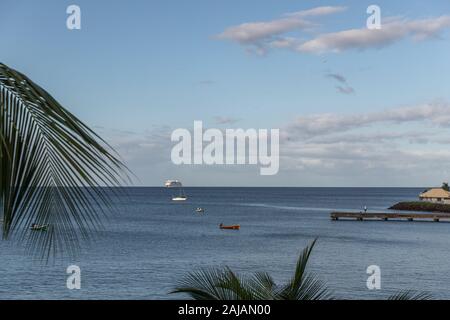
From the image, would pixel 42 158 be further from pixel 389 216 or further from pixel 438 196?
pixel 438 196

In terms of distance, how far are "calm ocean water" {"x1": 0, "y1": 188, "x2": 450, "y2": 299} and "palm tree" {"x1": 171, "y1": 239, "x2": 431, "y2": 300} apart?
22387 mm

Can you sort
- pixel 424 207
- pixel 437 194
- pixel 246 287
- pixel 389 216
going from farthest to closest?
1. pixel 437 194
2. pixel 424 207
3. pixel 389 216
4. pixel 246 287

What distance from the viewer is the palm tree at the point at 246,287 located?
16.1ft

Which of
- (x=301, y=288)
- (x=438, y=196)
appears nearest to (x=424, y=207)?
(x=438, y=196)

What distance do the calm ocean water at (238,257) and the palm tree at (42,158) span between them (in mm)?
24590

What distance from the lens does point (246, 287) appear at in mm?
5109

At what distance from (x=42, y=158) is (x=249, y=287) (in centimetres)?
295

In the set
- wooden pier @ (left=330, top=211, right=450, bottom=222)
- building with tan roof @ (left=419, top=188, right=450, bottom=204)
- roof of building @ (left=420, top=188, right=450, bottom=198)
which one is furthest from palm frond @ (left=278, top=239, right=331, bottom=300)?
roof of building @ (left=420, top=188, right=450, bottom=198)

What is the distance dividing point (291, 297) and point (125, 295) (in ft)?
115

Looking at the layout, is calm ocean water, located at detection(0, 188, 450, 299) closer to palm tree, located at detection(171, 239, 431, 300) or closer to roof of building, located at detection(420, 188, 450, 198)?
palm tree, located at detection(171, 239, 431, 300)

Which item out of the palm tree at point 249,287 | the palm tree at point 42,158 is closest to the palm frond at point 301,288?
the palm tree at point 249,287

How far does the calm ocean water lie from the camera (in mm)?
41938

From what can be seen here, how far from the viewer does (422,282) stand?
146 feet
